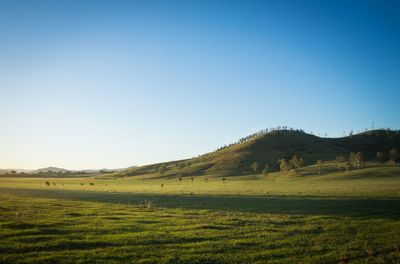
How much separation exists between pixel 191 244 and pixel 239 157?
168 meters

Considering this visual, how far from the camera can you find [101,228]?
50.6ft

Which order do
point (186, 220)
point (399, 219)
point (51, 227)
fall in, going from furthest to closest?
1. point (186, 220)
2. point (399, 219)
3. point (51, 227)

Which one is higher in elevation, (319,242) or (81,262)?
(81,262)

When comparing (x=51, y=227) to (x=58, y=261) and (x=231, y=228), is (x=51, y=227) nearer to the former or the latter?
(x=58, y=261)

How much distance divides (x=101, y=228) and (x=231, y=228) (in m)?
9.32

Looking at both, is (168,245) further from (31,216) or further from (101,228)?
(31,216)

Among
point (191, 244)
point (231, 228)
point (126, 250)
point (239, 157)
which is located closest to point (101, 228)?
point (126, 250)

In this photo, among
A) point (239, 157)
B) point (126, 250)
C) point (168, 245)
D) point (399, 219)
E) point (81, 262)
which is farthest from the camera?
point (239, 157)

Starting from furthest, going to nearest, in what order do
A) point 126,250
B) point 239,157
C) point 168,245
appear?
point 239,157
point 168,245
point 126,250

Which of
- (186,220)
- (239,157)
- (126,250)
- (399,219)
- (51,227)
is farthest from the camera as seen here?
(239,157)

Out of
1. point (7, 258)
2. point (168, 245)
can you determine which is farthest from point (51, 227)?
point (168, 245)

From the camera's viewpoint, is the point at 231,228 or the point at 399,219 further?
the point at 399,219

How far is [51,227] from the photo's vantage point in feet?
49.5

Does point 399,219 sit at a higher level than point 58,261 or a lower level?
lower
